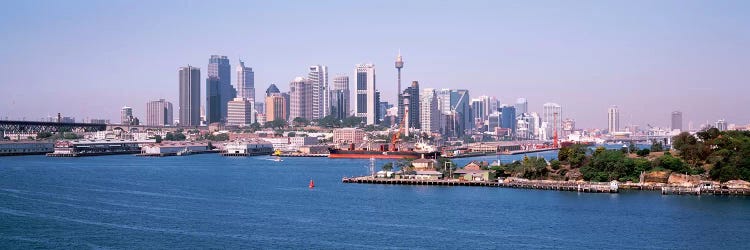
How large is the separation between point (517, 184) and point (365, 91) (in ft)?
333

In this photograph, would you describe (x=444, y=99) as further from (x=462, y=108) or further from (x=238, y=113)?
Result: (x=238, y=113)

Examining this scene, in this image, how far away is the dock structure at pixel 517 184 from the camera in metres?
29.9

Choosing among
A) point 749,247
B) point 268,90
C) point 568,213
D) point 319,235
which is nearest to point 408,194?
point 568,213

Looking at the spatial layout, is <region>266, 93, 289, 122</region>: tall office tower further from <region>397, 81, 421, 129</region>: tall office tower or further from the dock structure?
the dock structure

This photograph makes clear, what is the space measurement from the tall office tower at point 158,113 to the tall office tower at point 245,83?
19632mm

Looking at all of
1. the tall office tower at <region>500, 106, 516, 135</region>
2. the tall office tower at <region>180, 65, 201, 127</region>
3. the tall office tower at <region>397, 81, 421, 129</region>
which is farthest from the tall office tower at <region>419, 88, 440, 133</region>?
the tall office tower at <region>500, 106, 516, 135</region>

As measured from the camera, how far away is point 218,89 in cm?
14012

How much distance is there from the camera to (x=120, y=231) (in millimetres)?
19656

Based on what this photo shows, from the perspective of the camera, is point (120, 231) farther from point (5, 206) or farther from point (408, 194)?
point (408, 194)

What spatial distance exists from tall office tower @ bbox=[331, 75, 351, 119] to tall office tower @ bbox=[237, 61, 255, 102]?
2355 cm

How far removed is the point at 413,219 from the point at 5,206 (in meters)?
10.2

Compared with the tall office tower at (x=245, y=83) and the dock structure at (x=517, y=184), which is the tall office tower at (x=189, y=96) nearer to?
the tall office tower at (x=245, y=83)

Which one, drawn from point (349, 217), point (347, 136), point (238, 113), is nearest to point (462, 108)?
point (238, 113)

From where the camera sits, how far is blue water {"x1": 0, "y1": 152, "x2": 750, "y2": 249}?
18.8m
